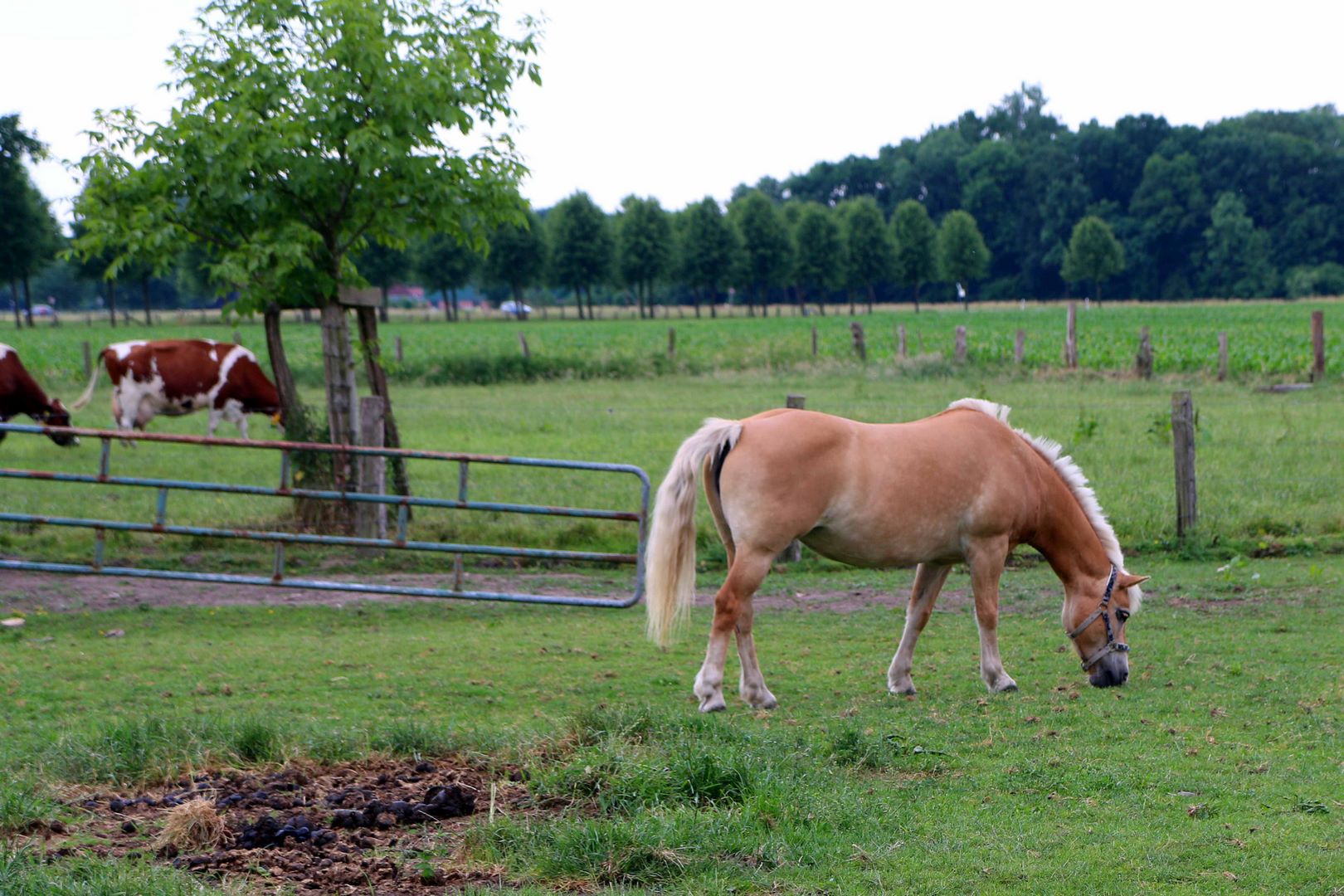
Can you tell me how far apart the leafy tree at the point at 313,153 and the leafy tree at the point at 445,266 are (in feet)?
212

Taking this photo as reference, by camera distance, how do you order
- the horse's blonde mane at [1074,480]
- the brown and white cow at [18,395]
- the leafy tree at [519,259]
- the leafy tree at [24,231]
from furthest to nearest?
the leafy tree at [519,259] → the leafy tree at [24,231] → the brown and white cow at [18,395] → the horse's blonde mane at [1074,480]

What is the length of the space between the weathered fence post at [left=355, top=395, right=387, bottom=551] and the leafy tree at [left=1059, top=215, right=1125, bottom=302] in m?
82.4

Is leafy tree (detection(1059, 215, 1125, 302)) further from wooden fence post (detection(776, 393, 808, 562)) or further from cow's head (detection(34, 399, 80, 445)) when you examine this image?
wooden fence post (detection(776, 393, 808, 562))

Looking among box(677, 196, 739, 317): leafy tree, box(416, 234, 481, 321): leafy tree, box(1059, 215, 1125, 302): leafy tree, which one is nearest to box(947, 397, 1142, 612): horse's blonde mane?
box(416, 234, 481, 321): leafy tree

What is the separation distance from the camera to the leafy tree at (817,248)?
280 ft

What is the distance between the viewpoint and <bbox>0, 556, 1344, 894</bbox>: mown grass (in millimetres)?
3932

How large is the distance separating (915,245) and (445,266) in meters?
34.5

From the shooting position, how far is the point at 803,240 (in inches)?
3383

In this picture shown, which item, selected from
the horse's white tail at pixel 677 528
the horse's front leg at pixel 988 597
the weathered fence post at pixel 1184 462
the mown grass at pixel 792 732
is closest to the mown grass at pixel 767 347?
the mown grass at pixel 792 732

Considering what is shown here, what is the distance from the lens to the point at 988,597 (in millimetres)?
6938

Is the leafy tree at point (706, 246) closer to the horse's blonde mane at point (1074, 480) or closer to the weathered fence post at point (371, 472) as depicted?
the weathered fence post at point (371, 472)

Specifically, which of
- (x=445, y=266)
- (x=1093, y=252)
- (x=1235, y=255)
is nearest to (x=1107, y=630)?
(x=445, y=266)

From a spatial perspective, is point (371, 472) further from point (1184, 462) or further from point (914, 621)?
point (1184, 462)

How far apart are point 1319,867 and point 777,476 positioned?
324 cm
